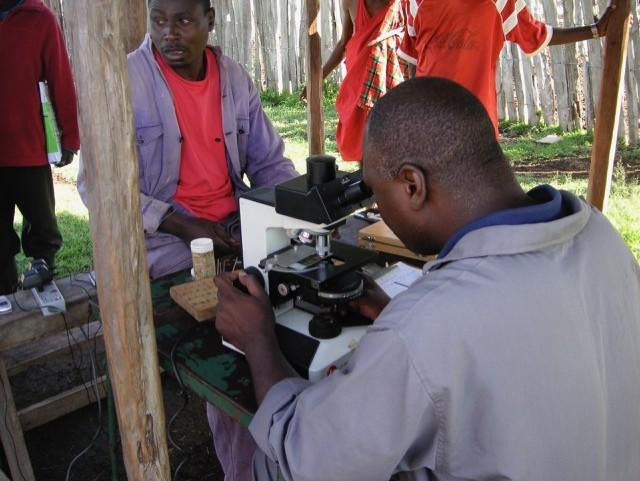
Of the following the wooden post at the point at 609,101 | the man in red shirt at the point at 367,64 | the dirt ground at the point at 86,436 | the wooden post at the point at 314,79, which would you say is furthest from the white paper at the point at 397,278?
the wooden post at the point at 609,101

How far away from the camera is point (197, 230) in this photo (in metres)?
2.53

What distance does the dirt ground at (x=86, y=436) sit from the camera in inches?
114

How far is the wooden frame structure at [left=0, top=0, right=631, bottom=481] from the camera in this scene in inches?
52.7

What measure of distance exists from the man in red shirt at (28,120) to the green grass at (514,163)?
0.66 metres

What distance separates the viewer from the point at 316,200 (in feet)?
5.10

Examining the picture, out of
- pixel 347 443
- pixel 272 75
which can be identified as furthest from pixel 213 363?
pixel 272 75

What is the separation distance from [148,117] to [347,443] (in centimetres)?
189

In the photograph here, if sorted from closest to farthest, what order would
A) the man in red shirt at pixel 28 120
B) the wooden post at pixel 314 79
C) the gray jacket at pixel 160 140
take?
the gray jacket at pixel 160 140
the man in red shirt at pixel 28 120
the wooden post at pixel 314 79

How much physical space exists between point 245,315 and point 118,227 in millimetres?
401

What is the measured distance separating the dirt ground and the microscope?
125 cm

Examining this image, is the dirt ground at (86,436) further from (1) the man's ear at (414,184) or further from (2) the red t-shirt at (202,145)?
(1) the man's ear at (414,184)

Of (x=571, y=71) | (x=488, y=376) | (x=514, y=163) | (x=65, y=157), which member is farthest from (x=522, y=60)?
(x=488, y=376)

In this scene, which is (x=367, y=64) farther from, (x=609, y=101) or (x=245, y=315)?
(x=245, y=315)

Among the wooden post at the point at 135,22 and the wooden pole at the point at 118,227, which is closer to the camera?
the wooden pole at the point at 118,227
